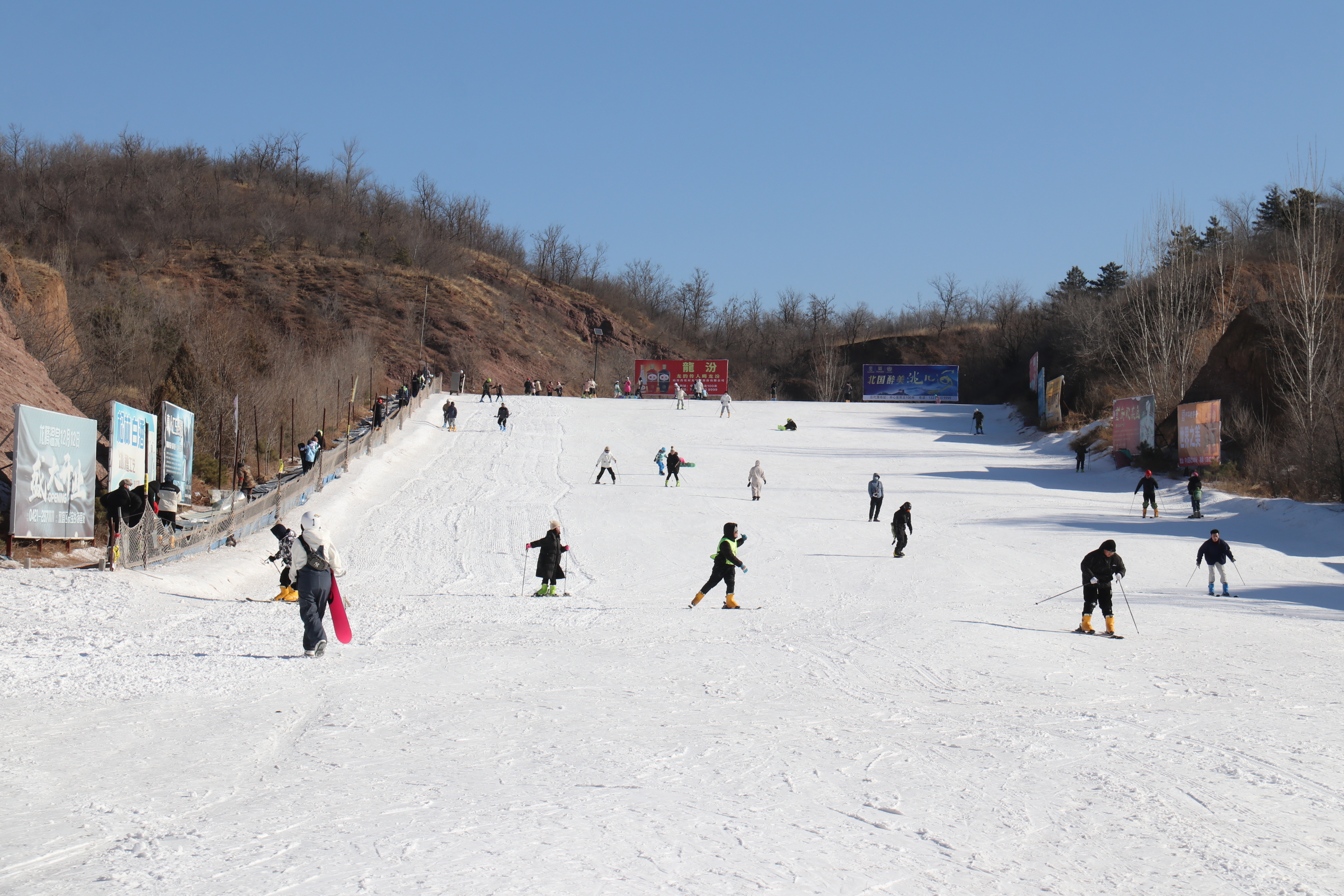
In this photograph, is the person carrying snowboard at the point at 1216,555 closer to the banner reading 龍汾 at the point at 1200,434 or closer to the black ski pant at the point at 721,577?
the black ski pant at the point at 721,577

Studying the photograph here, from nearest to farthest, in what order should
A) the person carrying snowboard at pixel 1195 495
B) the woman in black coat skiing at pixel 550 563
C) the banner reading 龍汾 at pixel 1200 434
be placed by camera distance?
the woman in black coat skiing at pixel 550 563
the person carrying snowboard at pixel 1195 495
the banner reading 龍汾 at pixel 1200 434

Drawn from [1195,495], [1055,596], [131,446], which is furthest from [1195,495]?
[131,446]

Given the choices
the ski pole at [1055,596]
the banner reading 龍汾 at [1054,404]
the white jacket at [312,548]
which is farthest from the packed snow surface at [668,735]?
the banner reading 龍汾 at [1054,404]

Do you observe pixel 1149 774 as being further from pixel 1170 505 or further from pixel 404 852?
pixel 1170 505

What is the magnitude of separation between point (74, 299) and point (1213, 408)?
46.1 m

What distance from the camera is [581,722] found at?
752 centimetres

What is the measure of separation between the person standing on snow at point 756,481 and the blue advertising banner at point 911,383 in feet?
130

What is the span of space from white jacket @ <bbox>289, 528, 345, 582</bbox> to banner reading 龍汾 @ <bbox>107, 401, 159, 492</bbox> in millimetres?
7791

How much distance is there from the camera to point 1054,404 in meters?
47.5

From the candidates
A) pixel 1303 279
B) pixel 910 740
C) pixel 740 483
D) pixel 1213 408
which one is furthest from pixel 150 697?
pixel 1303 279

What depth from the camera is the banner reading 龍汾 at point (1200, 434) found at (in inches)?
1262

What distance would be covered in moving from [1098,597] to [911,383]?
56621mm

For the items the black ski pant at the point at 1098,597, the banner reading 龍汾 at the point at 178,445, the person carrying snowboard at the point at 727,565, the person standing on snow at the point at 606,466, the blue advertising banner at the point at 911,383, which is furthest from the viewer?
the blue advertising banner at the point at 911,383

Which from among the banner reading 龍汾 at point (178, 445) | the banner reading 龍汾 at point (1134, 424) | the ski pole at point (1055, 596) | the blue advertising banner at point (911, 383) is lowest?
the ski pole at point (1055, 596)
